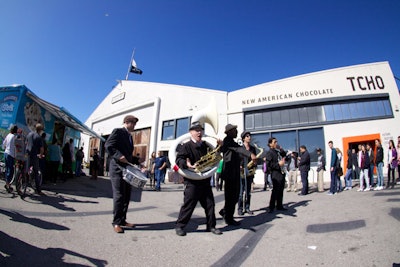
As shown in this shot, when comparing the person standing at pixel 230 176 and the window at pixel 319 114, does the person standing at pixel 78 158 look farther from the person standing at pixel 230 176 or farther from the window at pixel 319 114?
the person standing at pixel 230 176

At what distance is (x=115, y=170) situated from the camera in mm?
3617

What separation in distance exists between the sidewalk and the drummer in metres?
0.22

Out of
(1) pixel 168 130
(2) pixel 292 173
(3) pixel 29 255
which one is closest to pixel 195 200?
→ (3) pixel 29 255

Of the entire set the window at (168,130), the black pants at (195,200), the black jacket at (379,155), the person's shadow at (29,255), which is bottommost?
the person's shadow at (29,255)

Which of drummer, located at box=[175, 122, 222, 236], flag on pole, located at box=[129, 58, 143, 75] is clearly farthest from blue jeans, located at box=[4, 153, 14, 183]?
flag on pole, located at box=[129, 58, 143, 75]

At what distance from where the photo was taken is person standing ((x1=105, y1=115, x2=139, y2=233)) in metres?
3.49

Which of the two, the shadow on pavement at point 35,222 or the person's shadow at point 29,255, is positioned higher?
the shadow on pavement at point 35,222

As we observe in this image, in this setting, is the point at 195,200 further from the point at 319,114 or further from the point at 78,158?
the point at 319,114

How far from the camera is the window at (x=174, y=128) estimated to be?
1744cm

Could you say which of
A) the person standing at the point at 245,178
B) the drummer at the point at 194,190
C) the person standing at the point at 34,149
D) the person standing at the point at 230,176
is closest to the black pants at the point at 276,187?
the person standing at the point at 245,178

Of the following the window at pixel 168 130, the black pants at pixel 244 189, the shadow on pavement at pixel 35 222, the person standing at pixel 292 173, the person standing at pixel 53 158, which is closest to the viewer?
the shadow on pavement at pixel 35 222

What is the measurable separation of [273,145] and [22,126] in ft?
26.7

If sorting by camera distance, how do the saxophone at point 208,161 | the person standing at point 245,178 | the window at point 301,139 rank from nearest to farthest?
the saxophone at point 208,161 < the person standing at point 245,178 < the window at point 301,139

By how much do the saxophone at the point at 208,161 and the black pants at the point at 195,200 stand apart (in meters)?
0.21
